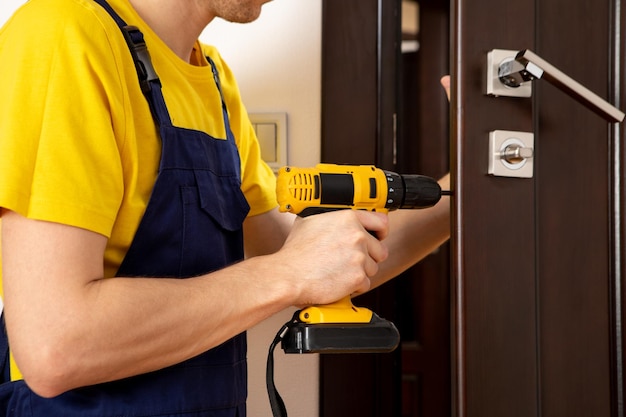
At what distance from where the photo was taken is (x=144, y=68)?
98 centimetres

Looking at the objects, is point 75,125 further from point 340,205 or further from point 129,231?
point 340,205

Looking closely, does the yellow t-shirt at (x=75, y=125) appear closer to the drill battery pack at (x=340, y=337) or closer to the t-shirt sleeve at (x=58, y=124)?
the t-shirt sleeve at (x=58, y=124)

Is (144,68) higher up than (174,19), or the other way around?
(174,19)

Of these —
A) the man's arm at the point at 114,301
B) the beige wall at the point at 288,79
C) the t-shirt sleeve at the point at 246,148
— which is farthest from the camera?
the beige wall at the point at 288,79

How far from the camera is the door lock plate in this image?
3.46 feet

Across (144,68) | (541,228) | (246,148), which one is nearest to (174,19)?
(144,68)

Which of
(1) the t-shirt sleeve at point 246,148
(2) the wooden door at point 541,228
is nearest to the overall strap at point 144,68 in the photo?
(1) the t-shirt sleeve at point 246,148

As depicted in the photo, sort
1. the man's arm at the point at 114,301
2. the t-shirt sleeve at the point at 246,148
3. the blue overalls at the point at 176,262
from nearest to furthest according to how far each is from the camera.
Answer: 1. the man's arm at the point at 114,301
2. the blue overalls at the point at 176,262
3. the t-shirt sleeve at the point at 246,148

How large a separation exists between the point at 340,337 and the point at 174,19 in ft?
1.98

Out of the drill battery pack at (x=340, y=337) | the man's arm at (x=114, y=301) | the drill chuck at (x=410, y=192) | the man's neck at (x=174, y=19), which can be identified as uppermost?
the man's neck at (x=174, y=19)

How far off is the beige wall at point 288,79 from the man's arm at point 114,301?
524 millimetres

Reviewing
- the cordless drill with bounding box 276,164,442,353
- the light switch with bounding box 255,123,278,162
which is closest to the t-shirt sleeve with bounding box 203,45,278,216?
the light switch with bounding box 255,123,278,162

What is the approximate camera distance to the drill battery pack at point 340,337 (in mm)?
995

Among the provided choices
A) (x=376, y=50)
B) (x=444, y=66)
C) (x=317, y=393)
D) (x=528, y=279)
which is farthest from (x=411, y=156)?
(x=528, y=279)
